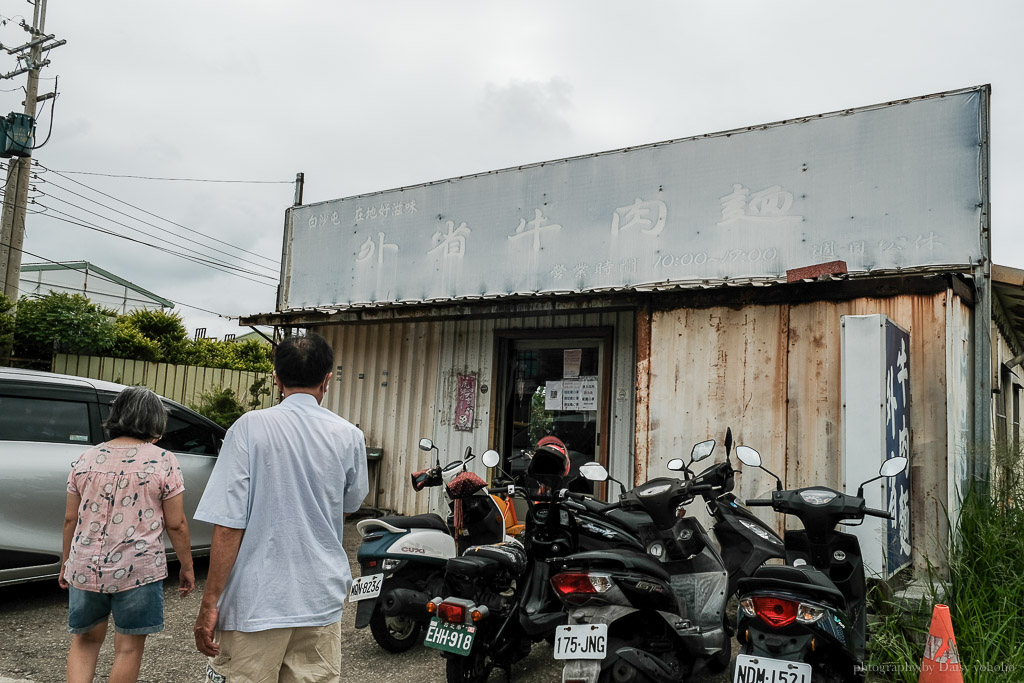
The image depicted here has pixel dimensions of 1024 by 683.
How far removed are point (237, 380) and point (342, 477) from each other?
13.4 meters

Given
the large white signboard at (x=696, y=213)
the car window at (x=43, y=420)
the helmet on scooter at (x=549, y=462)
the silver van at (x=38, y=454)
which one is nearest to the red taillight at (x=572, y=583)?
the helmet on scooter at (x=549, y=462)

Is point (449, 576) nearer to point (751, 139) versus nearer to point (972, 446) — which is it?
point (972, 446)

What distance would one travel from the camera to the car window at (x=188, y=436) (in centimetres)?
558

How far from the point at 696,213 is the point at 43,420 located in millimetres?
5665

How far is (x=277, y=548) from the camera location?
2.31 metres

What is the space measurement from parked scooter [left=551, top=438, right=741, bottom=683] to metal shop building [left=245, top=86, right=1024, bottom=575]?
4.21 feet

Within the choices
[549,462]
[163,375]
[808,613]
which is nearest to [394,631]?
[549,462]

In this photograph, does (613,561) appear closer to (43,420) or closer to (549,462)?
(549,462)

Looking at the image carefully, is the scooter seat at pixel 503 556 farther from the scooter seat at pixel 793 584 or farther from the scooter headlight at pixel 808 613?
the scooter headlight at pixel 808 613

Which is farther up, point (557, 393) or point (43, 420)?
point (557, 393)

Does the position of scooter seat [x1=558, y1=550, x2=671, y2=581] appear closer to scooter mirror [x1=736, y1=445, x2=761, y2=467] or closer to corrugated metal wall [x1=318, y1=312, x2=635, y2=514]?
scooter mirror [x1=736, y1=445, x2=761, y2=467]

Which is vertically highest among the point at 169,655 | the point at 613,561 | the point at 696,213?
the point at 696,213

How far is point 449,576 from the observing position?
3621 mm

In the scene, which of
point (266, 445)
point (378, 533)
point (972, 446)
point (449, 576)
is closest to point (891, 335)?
point (972, 446)
